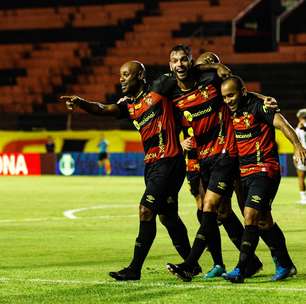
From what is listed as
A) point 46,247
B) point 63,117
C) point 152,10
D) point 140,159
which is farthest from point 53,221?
point 152,10

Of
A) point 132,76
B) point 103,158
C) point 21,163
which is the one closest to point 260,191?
point 132,76

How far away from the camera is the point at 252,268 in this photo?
9.95m

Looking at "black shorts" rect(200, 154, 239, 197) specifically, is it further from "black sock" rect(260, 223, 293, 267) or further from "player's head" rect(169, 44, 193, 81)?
"player's head" rect(169, 44, 193, 81)

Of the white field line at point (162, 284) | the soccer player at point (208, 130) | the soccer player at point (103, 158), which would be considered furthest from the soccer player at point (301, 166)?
the soccer player at point (103, 158)

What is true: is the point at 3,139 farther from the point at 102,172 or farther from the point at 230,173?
the point at 230,173

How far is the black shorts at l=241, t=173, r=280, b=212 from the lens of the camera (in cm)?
951

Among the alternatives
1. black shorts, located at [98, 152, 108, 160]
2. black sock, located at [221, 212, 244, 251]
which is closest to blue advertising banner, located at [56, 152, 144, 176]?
black shorts, located at [98, 152, 108, 160]

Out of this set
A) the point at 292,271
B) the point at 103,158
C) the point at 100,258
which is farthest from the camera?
the point at 103,158

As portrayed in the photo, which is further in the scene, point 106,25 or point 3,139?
point 106,25

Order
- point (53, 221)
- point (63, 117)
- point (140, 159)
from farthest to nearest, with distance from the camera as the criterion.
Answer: point (63, 117)
point (140, 159)
point (53, 221)

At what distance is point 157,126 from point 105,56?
36.8 metres

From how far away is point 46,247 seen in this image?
1313cm

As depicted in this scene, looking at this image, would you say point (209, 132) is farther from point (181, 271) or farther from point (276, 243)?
point (181, 271)

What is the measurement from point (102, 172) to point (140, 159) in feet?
6.89
